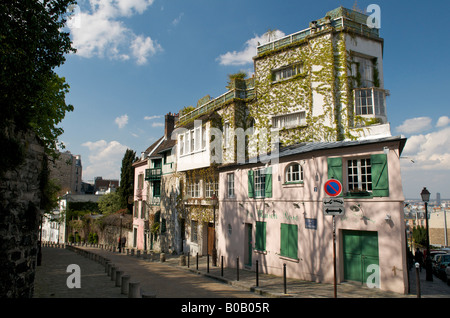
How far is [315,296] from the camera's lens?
33.4 feet

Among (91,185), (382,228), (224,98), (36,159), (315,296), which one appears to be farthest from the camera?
(91,185)

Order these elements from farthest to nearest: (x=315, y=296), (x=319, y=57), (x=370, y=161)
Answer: (x=319, y=57) → (x=370, y=161) → (x=315, y=296)

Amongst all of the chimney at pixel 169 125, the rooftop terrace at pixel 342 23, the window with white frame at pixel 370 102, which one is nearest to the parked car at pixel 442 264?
the window with white frame at pixel 370 102

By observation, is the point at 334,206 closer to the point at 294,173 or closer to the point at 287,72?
the point at 294,173

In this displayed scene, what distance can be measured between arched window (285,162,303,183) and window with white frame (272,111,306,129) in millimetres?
5358

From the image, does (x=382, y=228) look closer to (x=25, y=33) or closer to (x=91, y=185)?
(x=25, y=33)

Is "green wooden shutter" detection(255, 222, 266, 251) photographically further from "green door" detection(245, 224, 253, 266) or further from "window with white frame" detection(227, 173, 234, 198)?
"window with white frame" detection(227, 173, 234, 198)

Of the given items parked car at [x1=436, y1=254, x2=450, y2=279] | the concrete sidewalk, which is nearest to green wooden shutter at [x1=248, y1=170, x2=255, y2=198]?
the concrete sidewalk

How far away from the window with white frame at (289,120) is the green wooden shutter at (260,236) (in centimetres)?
696

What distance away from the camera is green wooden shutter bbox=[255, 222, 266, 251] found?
1552 cm

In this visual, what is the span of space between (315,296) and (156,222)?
22155mm

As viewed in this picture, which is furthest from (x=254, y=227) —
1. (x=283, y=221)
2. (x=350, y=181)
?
(x=350, y=181)

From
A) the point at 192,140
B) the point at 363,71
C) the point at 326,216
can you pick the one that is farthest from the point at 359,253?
the point at 192,140

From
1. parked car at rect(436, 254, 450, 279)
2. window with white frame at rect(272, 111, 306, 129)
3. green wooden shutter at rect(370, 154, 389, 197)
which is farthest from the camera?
window with white frame at rect(272, 111, 306, 129)
